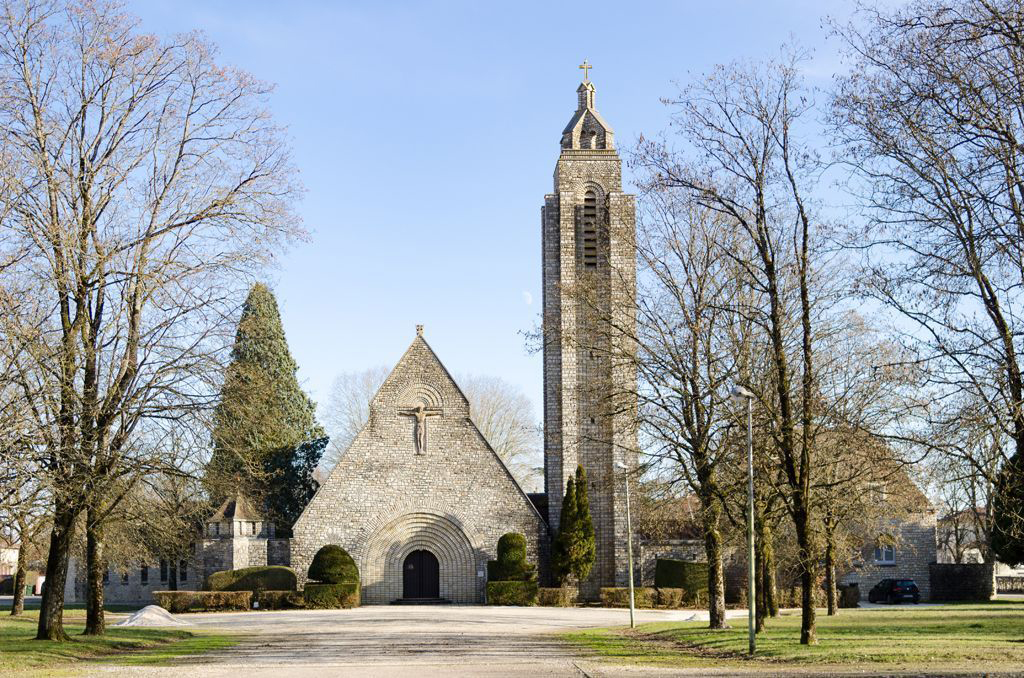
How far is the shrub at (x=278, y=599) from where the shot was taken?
39.2 m

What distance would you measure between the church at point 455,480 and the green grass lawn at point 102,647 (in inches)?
519

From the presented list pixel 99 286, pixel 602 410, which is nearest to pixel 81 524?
pixel 99 286

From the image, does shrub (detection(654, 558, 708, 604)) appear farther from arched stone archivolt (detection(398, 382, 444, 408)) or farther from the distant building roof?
the distant building roof

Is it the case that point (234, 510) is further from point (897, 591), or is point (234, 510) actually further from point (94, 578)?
point (897, 591)

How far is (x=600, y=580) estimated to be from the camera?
40875 millimetres

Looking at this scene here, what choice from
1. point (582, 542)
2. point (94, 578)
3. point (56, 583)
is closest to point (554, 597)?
point (582, 542)

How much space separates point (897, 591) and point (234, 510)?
90.4ft

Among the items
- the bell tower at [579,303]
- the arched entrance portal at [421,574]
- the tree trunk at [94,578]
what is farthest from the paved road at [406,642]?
the bell tower at [579,303]

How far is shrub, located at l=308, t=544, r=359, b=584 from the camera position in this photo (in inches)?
1540

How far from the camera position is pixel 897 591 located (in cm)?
4500

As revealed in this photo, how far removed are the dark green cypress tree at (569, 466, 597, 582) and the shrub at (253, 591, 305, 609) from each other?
10102 millimetres

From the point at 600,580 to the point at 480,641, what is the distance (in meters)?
17.5

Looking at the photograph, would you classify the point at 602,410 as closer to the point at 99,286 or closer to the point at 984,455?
the point at 984,455

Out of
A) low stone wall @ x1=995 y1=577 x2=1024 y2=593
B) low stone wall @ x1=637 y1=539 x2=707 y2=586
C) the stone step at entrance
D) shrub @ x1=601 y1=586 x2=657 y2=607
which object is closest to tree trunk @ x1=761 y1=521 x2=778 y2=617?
shrub @ x1=601 y1=586 x2=657 y2=607
